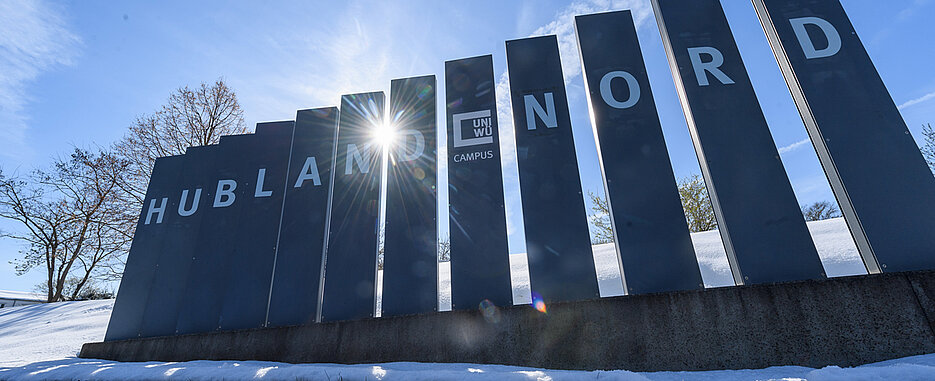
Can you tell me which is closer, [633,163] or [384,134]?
[633,163]

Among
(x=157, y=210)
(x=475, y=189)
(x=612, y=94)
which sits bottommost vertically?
(x=475, y=189)

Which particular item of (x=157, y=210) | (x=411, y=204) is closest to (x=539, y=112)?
(x=411, y=204)

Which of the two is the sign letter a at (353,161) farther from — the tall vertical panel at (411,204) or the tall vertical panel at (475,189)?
the tall vertical panel at (475,189)

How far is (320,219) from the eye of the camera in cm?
482

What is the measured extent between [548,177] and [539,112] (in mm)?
784

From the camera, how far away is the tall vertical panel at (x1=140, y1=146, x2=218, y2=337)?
5.05 m

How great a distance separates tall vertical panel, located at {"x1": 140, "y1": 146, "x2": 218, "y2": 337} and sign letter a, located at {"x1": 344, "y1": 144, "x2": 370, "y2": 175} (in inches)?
78.9

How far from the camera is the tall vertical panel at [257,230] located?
4652 mm

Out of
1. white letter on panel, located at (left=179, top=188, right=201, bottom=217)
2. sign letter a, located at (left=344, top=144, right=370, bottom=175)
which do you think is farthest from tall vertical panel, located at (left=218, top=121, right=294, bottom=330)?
sign letter a, located at (left=344, top=144, right=370, bottom=175)

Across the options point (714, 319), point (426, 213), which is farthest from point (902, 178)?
point (426, 213)

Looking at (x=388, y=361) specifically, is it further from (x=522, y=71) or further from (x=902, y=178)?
(x=902, y=178)

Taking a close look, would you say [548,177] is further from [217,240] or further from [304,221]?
[217,240]

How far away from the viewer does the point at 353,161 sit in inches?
197

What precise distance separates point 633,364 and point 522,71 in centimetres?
315
